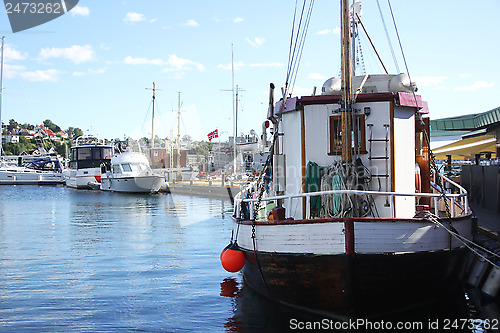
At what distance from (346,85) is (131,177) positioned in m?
42.1

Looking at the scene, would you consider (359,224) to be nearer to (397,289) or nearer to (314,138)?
(397,289)

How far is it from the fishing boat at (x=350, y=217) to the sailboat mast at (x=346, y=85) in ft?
0.06

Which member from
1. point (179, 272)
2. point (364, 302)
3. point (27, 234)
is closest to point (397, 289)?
point (364, 302)

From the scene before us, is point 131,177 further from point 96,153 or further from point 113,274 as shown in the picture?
point 113,274

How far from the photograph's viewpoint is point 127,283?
43.7 ft

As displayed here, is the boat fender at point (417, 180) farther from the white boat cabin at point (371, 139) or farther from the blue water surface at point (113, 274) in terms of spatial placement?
the blue water surface at point (113, 274)

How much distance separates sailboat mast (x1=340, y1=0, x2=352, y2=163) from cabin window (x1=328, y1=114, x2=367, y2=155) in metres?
0.26

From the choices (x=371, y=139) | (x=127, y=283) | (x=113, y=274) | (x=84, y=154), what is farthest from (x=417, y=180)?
(x=84, y=154)

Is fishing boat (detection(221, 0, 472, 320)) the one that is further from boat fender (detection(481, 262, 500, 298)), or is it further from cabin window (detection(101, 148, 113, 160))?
cabin window (detection(101, 148, 113, 160))

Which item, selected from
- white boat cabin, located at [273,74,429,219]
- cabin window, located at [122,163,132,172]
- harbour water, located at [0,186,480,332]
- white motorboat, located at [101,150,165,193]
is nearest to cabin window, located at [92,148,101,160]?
white motorboat, located at [101,150,165,193]

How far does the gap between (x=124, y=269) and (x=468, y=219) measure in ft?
31.6

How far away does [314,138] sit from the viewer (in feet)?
34.7

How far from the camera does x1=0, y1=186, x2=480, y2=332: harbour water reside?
1012 centimetres

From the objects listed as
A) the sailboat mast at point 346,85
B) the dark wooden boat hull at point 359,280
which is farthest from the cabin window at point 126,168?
the sailboat mast at point 346,85
